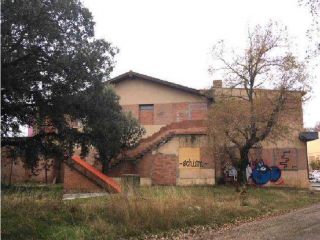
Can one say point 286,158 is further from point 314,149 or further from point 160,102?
point 314,149

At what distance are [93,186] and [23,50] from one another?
1417 cm

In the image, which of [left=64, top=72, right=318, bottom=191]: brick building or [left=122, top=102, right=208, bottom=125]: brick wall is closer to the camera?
[left=64, top=72, right=318, bottom=191]: brick building

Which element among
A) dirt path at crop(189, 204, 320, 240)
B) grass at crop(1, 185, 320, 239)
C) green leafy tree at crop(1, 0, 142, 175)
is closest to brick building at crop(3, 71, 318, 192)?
green leafy tree at crop(1, 0, 142, 175)

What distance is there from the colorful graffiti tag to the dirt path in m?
20.1

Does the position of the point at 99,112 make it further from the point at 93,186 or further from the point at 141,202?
the point at 93,186

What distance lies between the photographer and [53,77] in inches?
600

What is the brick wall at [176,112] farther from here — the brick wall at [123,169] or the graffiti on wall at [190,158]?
the brick wall at [123,169]

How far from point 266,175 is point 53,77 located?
2688 cm

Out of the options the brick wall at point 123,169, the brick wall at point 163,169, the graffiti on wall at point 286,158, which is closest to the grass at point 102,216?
the brick wall at point 163,169

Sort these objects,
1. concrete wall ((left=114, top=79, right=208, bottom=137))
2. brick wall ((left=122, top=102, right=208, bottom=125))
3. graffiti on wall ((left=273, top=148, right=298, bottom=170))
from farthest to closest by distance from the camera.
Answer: concrete wall ((left=114, top=79, right=208, bottom=137))
brick wall ((left=122, top=102, right=208, bottom=125))
graffiti on wall ((left=273, top=148, right=298, bottom=170))

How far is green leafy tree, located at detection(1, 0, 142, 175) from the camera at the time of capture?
13.6 meters

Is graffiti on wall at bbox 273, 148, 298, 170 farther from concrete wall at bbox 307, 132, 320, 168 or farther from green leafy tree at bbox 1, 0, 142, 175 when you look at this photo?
concrete wall at bbox 307, 132, 320, 168

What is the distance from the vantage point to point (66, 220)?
520 inches

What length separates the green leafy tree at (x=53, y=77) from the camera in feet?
44.7
